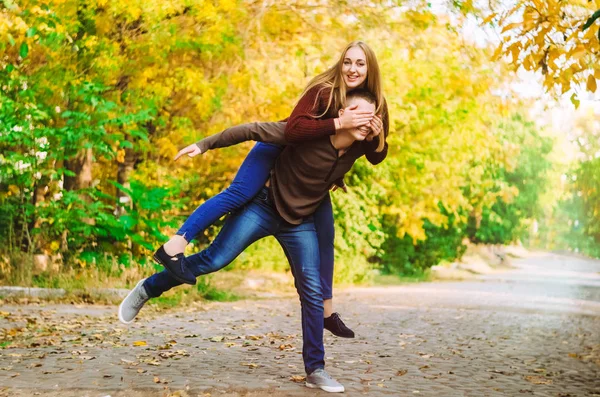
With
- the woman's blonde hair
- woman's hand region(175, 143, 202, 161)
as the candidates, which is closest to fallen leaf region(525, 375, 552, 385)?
the woman's blonde hair

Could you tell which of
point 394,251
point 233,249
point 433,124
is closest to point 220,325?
point 233,249

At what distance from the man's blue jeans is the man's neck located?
563 millimetres

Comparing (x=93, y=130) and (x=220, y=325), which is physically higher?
(x=93, y=130)

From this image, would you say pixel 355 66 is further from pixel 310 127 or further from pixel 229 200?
pixel 229 200

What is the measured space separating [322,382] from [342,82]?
6.58 ft

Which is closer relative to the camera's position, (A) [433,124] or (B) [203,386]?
(B) [203,386]

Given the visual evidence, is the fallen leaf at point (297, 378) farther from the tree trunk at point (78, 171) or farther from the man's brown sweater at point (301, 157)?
the tree trunk at point (78, 171)

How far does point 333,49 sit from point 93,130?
17.5 ft

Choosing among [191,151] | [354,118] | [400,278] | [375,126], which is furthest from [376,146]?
[400,278]

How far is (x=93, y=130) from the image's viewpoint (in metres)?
14.5

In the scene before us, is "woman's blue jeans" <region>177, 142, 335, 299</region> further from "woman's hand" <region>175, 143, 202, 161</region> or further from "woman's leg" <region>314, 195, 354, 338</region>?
"woman's hand" <region>175, 143, 202, 161</region>

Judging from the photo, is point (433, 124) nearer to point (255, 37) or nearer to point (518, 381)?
point (255, 37)

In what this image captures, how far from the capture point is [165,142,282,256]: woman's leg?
572cm

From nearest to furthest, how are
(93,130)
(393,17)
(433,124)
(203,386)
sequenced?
(203,386)
(93,130)
(393,17)
(433,124)
